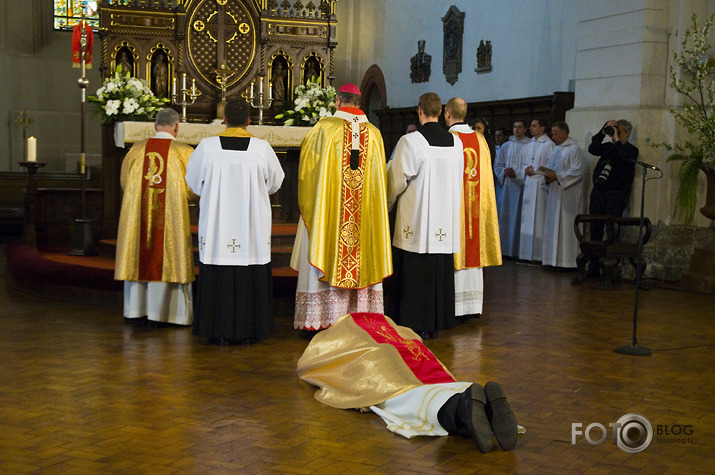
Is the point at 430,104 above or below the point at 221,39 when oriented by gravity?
below

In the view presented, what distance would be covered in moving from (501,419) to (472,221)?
345cm

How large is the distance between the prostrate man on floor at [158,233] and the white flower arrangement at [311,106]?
346cm

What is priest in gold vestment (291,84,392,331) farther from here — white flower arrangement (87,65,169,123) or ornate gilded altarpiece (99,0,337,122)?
ornate gilded altarpiece (99,0,337,122)

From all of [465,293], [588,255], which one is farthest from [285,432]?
[588,255]

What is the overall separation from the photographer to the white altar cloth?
10.5 feet

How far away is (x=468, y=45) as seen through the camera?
46.8 feet

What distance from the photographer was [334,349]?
16.4ft

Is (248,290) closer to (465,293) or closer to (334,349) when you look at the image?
(334,349)

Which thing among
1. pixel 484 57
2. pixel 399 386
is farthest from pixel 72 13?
pixel 399 386

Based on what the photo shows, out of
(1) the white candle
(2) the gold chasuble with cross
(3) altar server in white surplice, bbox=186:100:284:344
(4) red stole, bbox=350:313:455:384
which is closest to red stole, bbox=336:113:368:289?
(2) the gold chasuble with cross

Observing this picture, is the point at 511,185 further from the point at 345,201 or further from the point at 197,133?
the point at 345,201

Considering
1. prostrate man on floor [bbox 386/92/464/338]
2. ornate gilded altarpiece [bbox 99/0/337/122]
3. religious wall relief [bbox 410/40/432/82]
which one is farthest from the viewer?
religious wall relief [bbox 410/40/432/82]

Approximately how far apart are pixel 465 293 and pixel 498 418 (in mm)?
3204

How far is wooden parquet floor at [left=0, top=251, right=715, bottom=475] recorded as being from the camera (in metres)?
3.88
